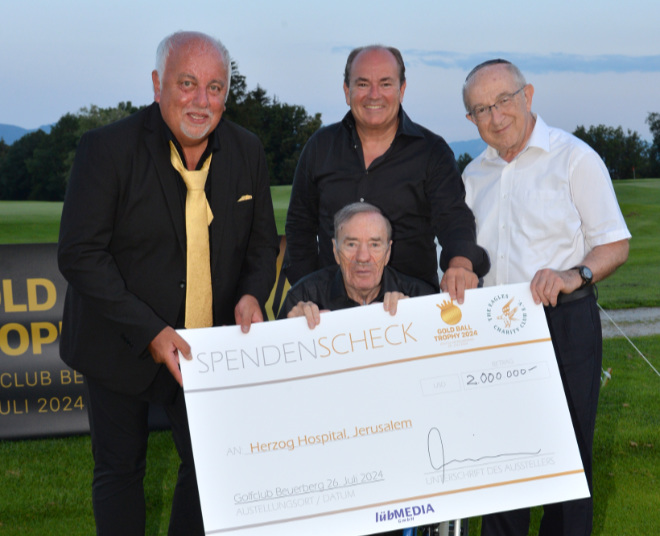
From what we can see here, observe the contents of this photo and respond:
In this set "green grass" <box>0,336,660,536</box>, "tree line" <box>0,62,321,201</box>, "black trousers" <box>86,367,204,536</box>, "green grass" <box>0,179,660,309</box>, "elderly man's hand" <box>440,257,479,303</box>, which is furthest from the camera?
"tree line" <box>0,62,321,201</box>

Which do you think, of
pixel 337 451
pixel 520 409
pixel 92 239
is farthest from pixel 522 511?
pixel 92 239

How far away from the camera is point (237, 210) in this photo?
2961mm

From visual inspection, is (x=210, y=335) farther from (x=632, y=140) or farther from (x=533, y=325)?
(x=632, y=140)

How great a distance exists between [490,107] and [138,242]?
138 centimetres

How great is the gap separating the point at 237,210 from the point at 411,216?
2.69 feet

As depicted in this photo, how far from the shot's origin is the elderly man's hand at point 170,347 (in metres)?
2.57

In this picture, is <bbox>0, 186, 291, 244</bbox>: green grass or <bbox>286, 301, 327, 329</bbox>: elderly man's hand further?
<bbox>0, 186, 291, 244</bbox>: green grass

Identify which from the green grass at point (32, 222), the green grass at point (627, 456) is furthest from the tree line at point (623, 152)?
the green grass at point (627, 456)

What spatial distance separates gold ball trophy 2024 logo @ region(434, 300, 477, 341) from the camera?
269 cm

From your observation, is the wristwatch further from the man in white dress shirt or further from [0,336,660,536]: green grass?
[0,336,660,536]: green grass

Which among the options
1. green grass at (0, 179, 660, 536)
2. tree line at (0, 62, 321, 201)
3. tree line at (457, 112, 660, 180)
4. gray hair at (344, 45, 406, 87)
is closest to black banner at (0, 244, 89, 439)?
green grass at (0, 179, 660, 536)

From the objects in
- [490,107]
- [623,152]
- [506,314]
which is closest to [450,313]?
[506,314]

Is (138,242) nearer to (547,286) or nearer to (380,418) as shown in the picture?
(380,418)

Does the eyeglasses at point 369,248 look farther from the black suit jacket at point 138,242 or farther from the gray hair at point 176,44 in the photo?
the gray hair at point 176,44
